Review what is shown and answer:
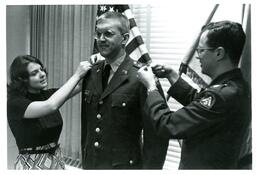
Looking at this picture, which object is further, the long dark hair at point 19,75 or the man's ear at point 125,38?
the long dark hair at point 19,75

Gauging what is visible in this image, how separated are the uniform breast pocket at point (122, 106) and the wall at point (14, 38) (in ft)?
1.35

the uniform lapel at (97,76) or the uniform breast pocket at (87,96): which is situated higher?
the uniform lapel at (97,76)

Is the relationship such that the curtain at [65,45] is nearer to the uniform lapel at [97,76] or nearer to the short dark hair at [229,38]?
the uniform lapel at [97,76]

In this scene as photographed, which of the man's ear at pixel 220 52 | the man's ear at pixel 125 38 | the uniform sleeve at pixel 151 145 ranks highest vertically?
the man's ear at pixel 125 38

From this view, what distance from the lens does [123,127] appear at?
116 cm

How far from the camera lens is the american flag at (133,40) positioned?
1.23 meters

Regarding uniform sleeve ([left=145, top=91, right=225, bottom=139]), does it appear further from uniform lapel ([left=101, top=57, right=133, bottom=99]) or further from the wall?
the wall

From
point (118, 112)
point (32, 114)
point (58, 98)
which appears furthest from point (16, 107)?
point (118, 112)

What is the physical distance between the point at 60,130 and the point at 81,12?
46 centimetres

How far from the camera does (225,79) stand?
3.45 feet

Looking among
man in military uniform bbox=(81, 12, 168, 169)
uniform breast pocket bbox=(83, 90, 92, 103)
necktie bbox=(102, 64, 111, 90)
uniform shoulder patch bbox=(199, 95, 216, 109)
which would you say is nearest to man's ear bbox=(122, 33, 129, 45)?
man in military uniform bbox=(81, 12, 168, 169)

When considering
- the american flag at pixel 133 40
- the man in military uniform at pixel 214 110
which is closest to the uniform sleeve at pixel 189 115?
the man in military uniform at pixel 214 110
